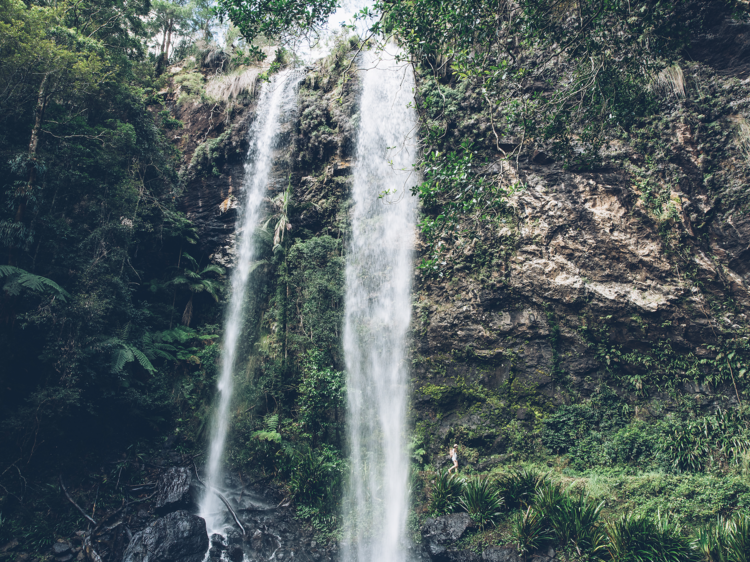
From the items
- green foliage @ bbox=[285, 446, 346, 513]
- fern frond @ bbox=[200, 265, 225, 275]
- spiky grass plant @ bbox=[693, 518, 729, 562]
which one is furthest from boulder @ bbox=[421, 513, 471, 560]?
fern frond @ bbox=[200, 265, 225, 275]

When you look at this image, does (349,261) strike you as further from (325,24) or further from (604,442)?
(604,442)

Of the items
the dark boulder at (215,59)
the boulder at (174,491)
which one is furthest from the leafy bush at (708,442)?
the dark boulder at (215,59)

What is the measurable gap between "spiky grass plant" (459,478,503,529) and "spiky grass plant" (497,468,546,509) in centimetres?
16

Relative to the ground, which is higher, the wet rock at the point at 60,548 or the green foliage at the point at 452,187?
the green foliage at the point at 452,187

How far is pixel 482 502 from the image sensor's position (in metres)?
6.04

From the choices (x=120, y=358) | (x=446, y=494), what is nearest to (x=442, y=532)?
(x=446, y=494)

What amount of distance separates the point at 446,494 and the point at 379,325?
13.1 feet

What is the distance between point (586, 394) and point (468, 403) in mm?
2397

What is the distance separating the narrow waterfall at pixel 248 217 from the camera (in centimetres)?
906

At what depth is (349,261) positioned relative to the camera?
988 centimetres

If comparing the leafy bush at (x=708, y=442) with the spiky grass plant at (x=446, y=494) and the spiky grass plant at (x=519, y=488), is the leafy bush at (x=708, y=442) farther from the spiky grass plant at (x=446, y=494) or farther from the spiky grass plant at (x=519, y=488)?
the spiky grass plant at (x=446, y=494)

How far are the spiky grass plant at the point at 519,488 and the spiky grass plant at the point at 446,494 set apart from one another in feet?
2.44

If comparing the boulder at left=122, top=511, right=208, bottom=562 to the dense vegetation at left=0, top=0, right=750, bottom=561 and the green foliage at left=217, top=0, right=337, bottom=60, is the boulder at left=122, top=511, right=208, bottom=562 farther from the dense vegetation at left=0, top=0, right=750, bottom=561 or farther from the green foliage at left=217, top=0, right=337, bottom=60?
the green foliage at left=217, top=0, right=337, bottom=60

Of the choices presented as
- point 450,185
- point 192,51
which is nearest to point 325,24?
point 450,185
